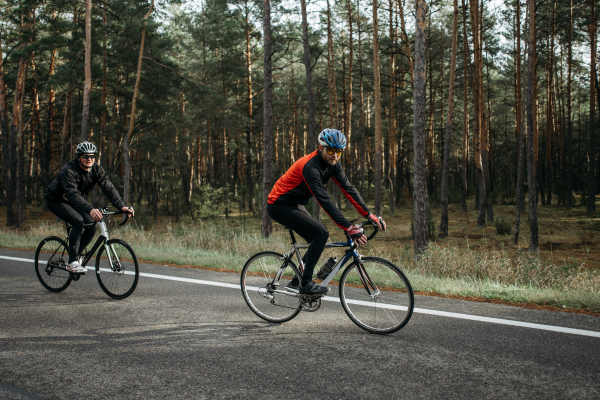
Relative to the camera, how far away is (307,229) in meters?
4.63

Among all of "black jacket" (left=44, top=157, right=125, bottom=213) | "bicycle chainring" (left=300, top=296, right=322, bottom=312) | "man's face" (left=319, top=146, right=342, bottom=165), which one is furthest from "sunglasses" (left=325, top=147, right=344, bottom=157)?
"black jacket" (left=44, top=157, right=125, bottom=213)

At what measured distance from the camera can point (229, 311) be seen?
529 centimetres

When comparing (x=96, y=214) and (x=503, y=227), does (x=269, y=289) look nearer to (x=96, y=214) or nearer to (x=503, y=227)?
(x=96, y=214)

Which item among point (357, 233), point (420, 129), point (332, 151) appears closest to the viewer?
point (357, 233)

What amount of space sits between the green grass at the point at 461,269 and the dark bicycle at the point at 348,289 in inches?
73.0

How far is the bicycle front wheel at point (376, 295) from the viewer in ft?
14.5

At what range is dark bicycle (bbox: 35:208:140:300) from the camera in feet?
19.3

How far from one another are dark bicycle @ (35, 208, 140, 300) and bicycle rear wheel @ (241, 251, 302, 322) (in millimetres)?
1747

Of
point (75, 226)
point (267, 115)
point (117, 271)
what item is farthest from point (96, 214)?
point (267, 115)

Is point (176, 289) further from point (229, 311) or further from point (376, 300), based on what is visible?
point (376, 300)

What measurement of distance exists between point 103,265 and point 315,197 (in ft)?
11.4

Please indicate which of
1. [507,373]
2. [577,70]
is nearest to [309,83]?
[507,373]

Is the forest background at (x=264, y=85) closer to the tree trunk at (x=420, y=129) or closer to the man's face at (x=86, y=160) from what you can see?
the tree trunk at (x=420, y=129)

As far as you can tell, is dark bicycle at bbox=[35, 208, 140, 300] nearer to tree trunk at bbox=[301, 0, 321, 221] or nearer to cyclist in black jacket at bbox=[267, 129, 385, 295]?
cyclist in black jacket at bbox=[267, 129, 385, 295]
